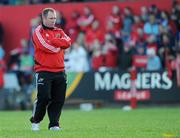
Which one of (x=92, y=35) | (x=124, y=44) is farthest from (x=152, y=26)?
(x=92, y=35)

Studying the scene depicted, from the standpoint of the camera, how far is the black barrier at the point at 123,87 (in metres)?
26.8

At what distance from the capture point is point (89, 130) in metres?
14.6

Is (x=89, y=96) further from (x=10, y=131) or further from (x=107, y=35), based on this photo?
(x=10, y=131)

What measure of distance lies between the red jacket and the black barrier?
1287cm

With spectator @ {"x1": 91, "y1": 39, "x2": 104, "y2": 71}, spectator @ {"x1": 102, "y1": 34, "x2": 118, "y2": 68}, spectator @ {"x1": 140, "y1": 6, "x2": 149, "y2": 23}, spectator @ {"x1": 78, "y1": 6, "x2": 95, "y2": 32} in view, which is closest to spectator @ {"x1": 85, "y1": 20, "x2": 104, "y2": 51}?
spectator @ {"x1": 78, "y1": 6, "x2": 95, "y2": 32}

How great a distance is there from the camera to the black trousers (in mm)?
14258

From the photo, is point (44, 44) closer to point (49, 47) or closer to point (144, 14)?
point (49, 47)

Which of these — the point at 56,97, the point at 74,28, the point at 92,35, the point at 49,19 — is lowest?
the point at 56,97

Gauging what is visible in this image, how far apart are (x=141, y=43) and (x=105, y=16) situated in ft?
10.7

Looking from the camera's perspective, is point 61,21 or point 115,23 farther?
point 61,21

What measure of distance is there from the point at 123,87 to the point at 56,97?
42.0ft

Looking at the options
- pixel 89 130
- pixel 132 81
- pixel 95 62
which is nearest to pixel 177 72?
pixel 132 81

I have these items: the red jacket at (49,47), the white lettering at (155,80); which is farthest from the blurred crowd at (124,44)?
the red jacket at (49,47)

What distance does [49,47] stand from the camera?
14.2 metres
